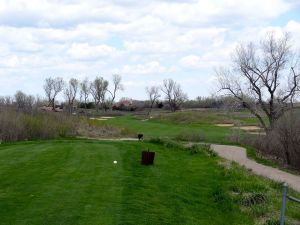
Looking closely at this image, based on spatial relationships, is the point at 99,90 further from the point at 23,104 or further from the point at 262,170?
the point at 262,170

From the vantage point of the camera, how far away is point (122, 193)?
13.7m

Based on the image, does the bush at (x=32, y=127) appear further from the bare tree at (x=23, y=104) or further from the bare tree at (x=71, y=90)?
the bare tree at (x=71, y=90)

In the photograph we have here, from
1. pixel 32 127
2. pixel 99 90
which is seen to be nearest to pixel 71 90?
pixel 99 90

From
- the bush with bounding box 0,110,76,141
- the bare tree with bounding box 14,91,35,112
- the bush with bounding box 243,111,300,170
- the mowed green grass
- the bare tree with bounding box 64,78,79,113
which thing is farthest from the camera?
the bare tree with bounding box 64,78,79,113

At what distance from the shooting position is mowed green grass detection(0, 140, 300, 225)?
11133 millimetres

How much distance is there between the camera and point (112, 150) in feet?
86.7

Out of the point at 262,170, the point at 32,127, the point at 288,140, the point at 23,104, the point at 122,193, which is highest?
the point at 23,104

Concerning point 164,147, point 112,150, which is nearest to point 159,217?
→ point 112,150

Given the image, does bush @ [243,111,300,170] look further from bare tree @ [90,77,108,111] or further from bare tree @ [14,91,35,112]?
bare tree @ [90,77,108,111]

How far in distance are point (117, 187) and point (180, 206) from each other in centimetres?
263

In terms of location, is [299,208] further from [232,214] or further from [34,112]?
[34,112]

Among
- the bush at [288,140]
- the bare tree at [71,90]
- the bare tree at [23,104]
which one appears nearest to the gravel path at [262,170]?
the bush at [288,140]

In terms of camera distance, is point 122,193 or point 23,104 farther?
point 23,104

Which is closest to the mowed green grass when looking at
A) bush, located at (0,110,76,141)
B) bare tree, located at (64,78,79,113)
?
bush, located at (0,110,76,141)
